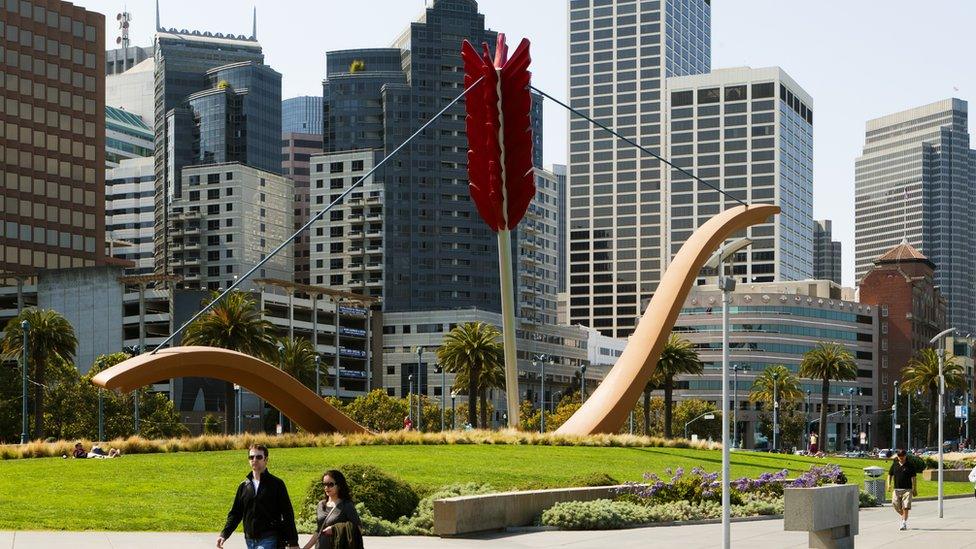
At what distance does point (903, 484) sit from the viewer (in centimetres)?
2747

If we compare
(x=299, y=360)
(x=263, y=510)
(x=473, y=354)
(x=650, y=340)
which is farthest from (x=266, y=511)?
(x=299, y=360)

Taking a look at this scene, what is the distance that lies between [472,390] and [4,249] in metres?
62.6

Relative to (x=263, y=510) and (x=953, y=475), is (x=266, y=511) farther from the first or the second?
(x=953, y=475)

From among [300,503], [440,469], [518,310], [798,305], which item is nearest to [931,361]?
[798,305]

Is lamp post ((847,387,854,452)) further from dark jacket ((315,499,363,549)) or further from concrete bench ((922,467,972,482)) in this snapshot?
dark jacket ((315,499,363,549))

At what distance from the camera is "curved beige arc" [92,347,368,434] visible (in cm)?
3297

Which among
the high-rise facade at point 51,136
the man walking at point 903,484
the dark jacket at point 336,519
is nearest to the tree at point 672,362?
the man walking at point 903,484

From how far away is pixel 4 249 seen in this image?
126 m

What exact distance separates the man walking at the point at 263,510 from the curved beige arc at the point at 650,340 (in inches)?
1266

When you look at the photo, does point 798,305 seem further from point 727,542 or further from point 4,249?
point 727,542

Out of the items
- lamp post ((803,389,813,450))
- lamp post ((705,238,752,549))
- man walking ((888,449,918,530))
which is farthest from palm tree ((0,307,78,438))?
lamp post ((803,389,813,450))

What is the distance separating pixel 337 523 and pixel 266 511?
2.73 feet

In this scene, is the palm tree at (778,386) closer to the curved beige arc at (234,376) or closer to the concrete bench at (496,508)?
the curved beige arc at (234,376)

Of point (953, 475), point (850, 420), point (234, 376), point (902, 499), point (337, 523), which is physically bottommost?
point (850, 420)
